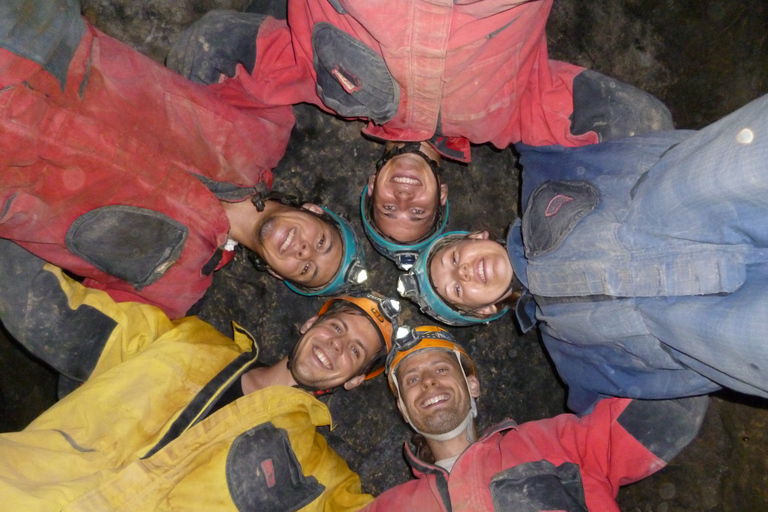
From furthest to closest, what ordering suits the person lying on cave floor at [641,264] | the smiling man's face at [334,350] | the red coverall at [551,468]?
the smiling man's face at [334,350] → the red coverall at [551,468] → the person lying on cave floor at [641,264]

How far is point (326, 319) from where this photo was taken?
9.27 ft

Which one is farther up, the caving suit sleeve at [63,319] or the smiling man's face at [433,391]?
the caving suit sleeve at [63,319]

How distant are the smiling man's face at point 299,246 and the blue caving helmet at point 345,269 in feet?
Answer: 0.17

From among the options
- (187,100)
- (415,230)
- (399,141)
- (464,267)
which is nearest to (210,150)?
(187,100)

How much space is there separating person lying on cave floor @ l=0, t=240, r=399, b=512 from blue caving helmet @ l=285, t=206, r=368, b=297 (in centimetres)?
38

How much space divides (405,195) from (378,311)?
70 cm

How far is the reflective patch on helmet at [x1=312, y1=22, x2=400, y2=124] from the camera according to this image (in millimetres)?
2117

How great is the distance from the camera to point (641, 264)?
177cm

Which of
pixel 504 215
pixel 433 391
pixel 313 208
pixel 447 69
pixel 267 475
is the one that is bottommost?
pixel 267 475

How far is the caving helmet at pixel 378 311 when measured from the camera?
289 cm

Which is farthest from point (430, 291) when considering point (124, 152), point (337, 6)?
point (124, 152)

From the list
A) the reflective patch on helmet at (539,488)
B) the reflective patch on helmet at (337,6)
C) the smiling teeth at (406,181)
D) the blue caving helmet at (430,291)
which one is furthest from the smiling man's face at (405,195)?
the reflective patch on helmet at (539,488)

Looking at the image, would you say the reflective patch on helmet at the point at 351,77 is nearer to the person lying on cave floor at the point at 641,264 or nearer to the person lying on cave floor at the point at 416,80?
the person lying on cave floor at the point at 416,80

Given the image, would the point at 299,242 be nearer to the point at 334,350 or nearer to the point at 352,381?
the point at 334,350
